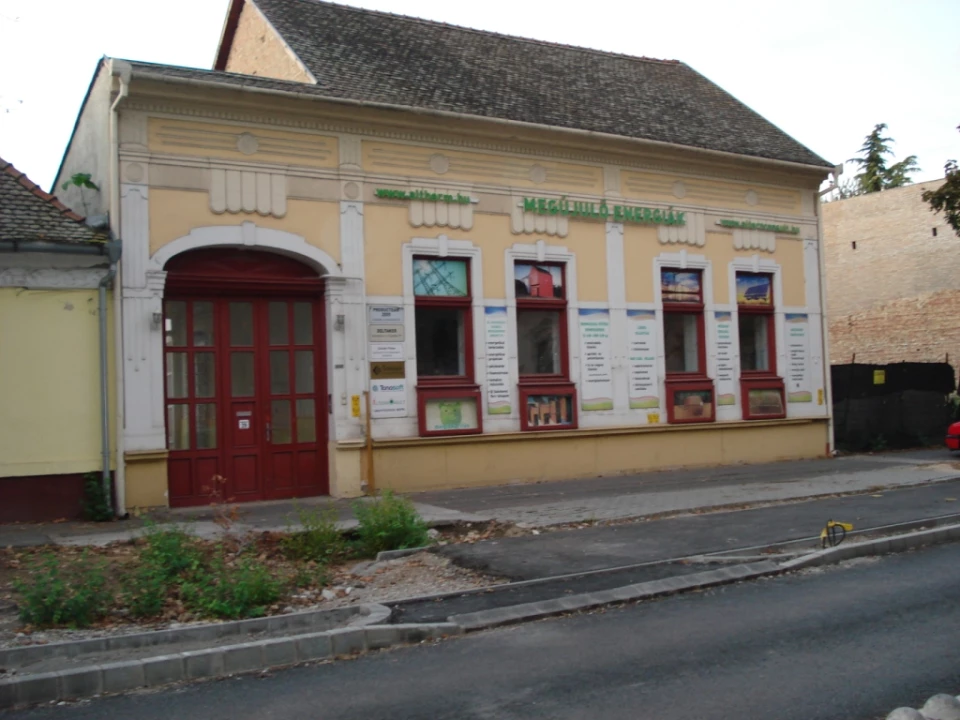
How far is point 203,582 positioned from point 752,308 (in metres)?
13.2

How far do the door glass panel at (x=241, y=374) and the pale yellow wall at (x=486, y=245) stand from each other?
2093 mm

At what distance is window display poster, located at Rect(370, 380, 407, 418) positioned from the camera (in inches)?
550

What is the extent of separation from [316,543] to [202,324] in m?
5.08

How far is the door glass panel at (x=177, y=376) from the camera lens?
12969 mm

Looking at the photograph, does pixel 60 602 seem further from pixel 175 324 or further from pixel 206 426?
pixel 175 324

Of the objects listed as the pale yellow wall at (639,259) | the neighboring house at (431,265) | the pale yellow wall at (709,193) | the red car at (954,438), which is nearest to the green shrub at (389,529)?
the neighboring house at (431,265)

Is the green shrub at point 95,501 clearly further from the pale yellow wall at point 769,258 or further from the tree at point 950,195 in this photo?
the tree at point 950,195

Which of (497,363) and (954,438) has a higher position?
(497,363)

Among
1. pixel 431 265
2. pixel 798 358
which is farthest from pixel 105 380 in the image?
pixel 798 358

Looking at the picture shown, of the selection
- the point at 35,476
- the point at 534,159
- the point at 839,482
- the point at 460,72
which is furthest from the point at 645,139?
the point at 35,476

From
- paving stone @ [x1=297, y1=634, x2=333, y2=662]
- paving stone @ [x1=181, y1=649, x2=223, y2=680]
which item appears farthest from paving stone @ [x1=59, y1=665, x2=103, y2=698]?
paving stone @ [x1=297, y1=634, x2=333, y2=662]

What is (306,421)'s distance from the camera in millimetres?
13953

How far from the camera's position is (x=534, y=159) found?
15.7m

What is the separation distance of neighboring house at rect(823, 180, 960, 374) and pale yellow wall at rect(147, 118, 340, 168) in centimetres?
2110
